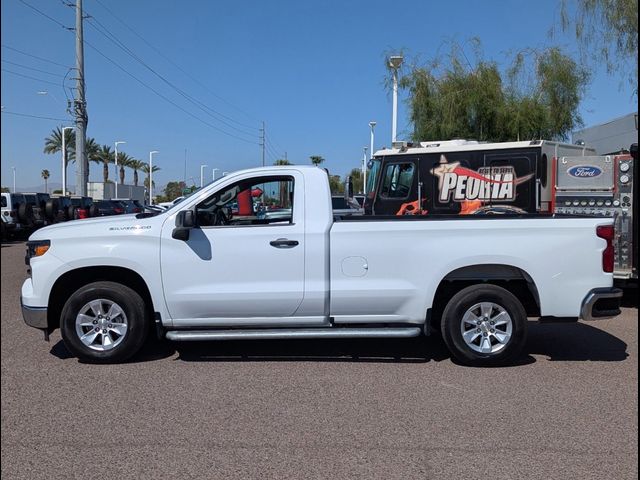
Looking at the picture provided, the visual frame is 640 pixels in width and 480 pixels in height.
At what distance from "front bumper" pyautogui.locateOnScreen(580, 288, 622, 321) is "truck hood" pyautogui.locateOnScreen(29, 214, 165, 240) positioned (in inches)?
168

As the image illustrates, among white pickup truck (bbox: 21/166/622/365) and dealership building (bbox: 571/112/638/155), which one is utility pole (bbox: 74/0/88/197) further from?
white pickup truck (bbox: 21/166/622/365)

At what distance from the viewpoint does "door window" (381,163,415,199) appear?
11.5 m

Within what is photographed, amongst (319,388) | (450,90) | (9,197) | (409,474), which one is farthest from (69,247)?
(9,197)

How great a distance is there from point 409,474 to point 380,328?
2356mm

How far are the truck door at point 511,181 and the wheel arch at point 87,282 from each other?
6.59 m

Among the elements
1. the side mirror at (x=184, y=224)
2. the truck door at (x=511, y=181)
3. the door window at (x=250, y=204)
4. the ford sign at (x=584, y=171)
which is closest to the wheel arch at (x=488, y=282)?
the door window at (x=250, y=204)

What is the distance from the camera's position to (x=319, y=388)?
17.6 feet

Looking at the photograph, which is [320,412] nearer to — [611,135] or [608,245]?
[608,245]

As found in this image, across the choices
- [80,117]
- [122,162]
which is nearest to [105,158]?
[122,162]

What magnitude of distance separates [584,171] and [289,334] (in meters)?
5.86

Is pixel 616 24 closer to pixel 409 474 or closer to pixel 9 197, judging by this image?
pixel 409 474

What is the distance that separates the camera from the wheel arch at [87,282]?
6.14 meters

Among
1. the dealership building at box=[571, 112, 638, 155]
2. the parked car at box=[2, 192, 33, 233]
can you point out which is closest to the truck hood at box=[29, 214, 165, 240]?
the dealership building at box=[571, 112, 638, 155]

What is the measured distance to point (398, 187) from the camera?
11.6 meters
